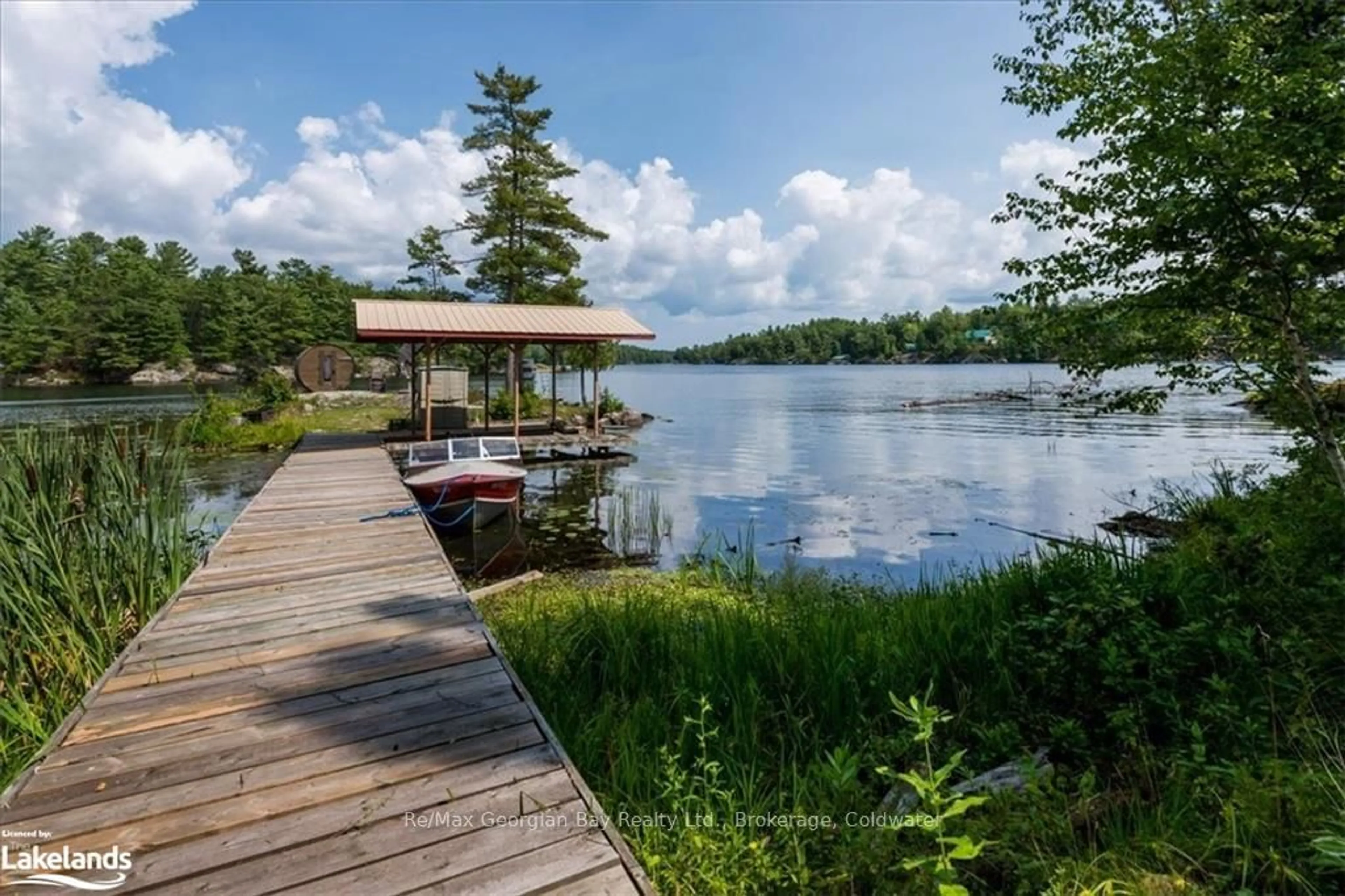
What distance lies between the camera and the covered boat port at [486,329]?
552 inches

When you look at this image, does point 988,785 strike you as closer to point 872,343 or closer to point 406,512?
point 406,512

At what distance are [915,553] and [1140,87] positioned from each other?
6536 millimetres

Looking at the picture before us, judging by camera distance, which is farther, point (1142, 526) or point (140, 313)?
point (140, 313)

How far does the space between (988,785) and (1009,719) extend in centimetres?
90

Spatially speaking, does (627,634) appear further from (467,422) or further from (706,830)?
(467,422)

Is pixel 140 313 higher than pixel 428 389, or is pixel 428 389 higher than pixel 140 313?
pixel 140 313

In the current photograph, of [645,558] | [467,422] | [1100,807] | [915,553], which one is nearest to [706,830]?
[1100,807]

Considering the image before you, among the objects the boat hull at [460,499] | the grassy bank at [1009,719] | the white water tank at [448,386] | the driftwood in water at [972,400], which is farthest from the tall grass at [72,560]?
the driftwood in water at [972,400]

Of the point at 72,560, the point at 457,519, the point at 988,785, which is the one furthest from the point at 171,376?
the point at 988,785

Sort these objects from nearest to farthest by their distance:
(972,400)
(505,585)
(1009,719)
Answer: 1. (1009,719)
2. (505,585)
3. (972,400)

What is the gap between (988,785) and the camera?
A: 2.92 m

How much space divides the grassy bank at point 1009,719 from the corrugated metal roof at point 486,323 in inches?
399

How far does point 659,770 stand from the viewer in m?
2.98

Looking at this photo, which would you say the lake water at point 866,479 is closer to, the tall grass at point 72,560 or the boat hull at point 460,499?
the boat hull at point 460,499
